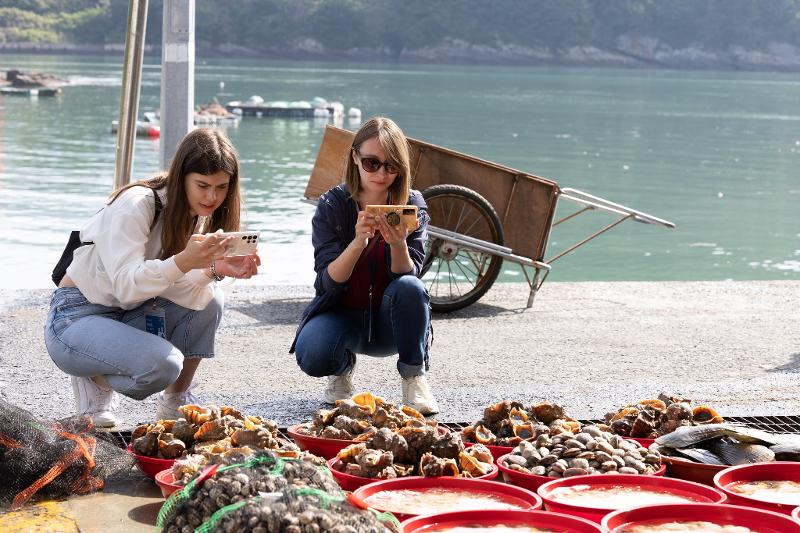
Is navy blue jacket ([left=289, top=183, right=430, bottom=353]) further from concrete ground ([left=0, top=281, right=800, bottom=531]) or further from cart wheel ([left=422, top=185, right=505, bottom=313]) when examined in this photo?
cart wheel ([left=422, top=185, right=505, bottom=313])

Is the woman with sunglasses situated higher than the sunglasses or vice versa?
the sunglasses

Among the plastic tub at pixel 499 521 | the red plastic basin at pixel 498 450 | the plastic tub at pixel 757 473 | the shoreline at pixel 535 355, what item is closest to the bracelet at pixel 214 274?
the shoreline at pixel 535 355

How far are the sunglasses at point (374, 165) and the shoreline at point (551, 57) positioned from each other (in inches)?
5502

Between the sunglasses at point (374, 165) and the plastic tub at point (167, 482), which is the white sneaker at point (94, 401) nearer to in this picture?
the plastic tub at point (167, 482)

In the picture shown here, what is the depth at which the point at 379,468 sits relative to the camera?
3.92 meters

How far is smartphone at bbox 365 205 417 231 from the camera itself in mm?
4961

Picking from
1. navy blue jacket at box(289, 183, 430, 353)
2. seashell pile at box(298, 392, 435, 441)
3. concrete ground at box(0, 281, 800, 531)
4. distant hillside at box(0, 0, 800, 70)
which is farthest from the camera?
distant hillside at box(0, 0, 800, 70)

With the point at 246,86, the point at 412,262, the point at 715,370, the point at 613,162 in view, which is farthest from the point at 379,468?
the point at 246,86

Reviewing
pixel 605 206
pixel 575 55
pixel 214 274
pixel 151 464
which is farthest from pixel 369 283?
pixel 575 55

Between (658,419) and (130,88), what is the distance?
4.26 meters

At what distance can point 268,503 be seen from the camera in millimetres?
2877

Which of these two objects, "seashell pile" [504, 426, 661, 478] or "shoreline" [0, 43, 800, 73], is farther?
"shoreline" [0, 43, 800, 73]

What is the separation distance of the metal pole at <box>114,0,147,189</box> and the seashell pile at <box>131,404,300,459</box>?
3.48 metres

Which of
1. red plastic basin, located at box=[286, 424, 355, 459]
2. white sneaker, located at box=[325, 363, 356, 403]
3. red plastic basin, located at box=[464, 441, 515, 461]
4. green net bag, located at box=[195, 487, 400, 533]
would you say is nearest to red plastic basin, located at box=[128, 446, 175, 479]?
red plastic basin, located at box=[286, 424, 355, 459]
